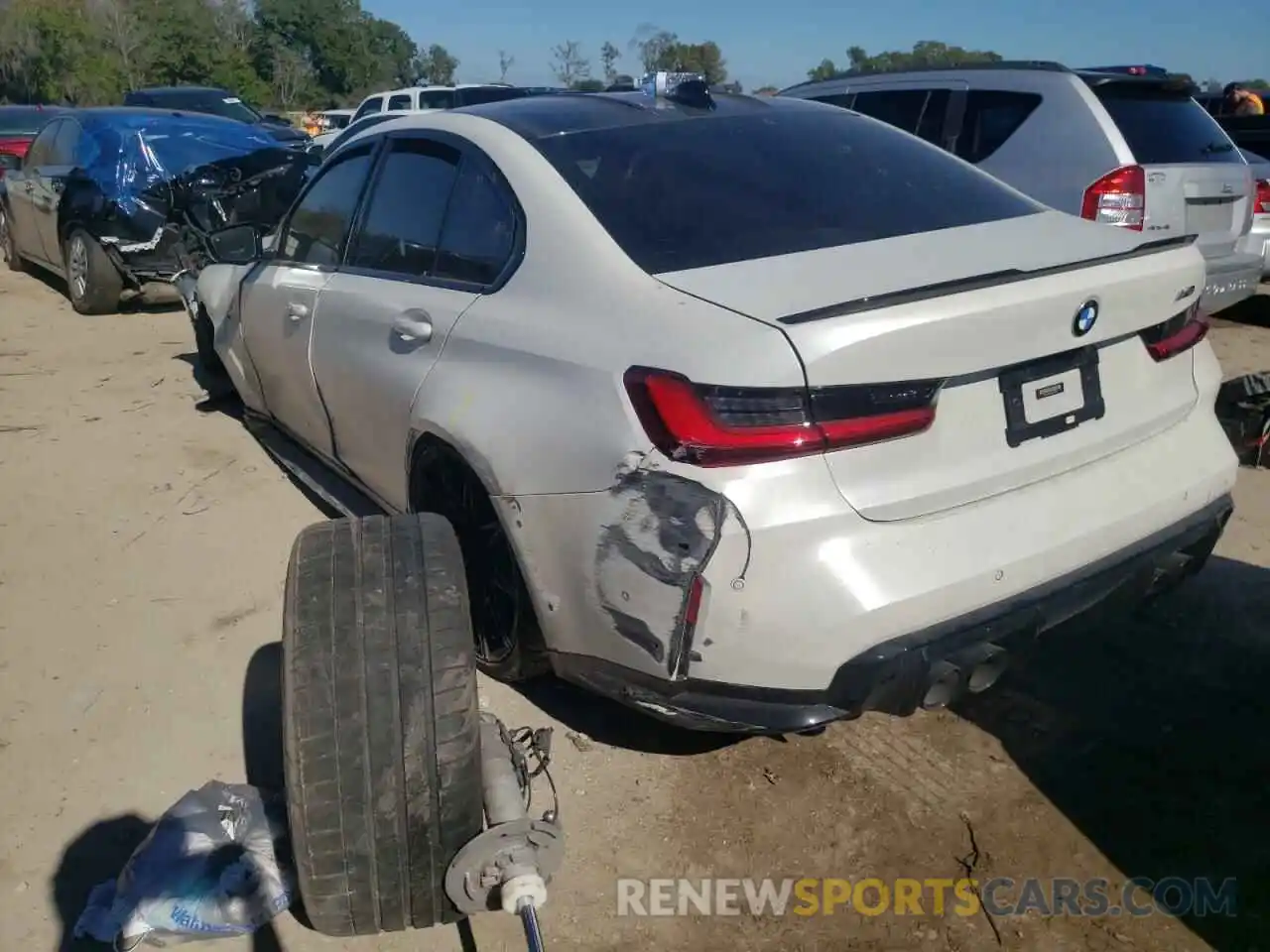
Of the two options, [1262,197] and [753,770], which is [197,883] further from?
[1262,197]

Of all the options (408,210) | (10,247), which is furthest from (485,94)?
(408,210)

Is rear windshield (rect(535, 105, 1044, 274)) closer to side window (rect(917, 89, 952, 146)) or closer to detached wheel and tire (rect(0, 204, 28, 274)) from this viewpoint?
side window (rect(917, 89, 952, 146))

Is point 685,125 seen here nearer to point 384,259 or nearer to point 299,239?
point 384,259

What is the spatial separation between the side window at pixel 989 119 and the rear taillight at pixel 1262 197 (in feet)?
6.75

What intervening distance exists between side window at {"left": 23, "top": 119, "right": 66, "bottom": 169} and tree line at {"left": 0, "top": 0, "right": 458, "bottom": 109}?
44014 mm

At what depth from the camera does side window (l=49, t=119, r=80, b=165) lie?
9.20 meters

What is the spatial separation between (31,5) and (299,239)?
64344 mm

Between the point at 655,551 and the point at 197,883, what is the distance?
4.10 feet

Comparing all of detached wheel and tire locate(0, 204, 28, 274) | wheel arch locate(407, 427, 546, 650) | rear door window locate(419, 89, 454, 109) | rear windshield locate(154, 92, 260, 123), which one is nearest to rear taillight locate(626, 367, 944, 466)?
wheel arch locate(407, 427, 546, 650)

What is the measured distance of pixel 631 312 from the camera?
2.37 meters

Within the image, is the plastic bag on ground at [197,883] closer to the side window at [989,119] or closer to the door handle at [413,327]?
the door handle at [413,327]

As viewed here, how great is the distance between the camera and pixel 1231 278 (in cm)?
663

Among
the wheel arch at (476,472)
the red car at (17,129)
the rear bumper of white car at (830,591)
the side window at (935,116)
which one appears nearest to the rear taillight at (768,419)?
the rear bumper of white car at (830,591)

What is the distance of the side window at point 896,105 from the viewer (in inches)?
269
